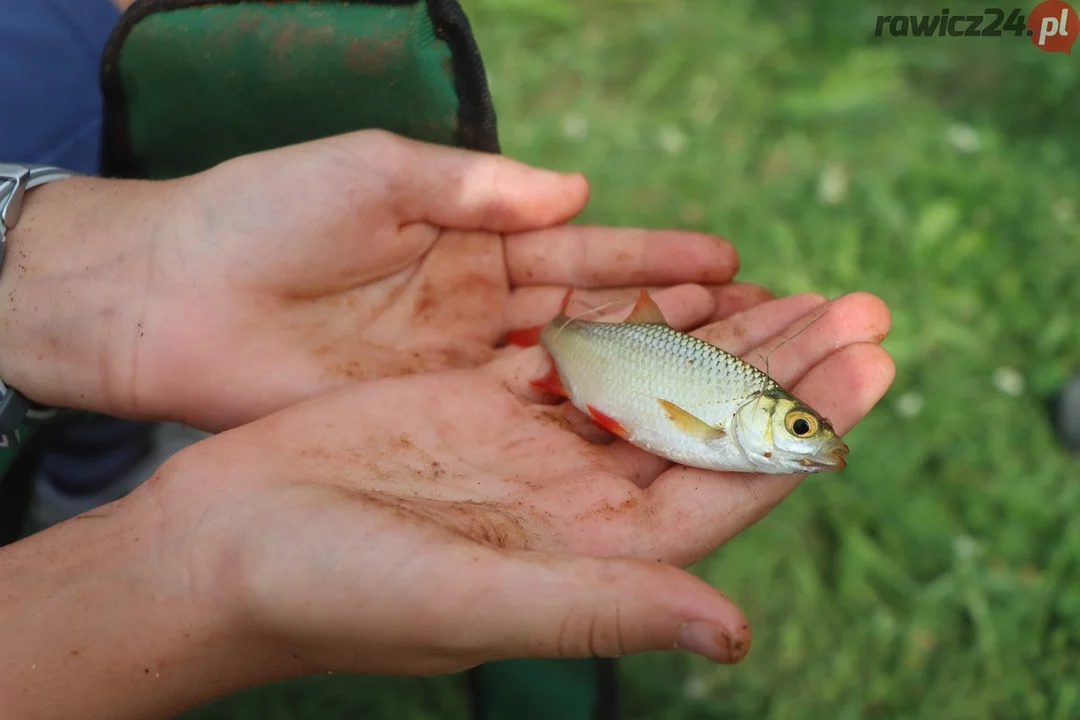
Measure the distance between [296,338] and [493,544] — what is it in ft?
4.12

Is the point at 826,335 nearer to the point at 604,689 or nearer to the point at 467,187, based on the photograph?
the point at 467,187

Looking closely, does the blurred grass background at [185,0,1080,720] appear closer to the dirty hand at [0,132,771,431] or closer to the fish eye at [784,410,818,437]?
the dirty hand at [0,132,771,431]

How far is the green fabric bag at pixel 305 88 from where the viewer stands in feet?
10.2

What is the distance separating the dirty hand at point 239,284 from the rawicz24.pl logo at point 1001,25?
340cm

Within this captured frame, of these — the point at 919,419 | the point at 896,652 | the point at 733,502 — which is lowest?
the point at 896,652

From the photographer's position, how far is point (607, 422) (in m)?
2.82

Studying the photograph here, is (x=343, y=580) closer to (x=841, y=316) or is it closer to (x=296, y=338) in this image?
(x=296, y=338)

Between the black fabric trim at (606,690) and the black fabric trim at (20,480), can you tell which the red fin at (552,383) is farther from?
the black fabric trim at (20,480)

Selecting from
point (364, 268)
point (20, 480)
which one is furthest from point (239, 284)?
point (20, 480)

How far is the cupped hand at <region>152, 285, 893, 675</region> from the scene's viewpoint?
2.05 m

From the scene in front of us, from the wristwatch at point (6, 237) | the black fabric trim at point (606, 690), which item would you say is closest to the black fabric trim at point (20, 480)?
the wristwatch at point (6, 237)

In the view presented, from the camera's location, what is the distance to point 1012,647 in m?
3.85

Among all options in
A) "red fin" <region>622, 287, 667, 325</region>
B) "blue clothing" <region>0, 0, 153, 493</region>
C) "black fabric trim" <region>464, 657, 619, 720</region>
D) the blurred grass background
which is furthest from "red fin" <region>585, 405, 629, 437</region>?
"blue clothing" <region>0, 0, 153, 493</region>

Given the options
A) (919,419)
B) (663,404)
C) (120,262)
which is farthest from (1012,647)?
(120,262)
